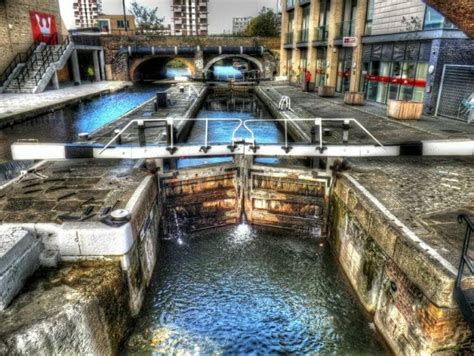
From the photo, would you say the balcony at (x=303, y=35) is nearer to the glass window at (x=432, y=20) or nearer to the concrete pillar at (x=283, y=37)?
the concrete pillar at (x=283, y=37)

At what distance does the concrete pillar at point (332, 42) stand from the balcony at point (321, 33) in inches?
56.4

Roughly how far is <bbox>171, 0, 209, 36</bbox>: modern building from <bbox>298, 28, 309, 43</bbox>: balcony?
96476 mm

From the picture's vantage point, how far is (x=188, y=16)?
121 metres

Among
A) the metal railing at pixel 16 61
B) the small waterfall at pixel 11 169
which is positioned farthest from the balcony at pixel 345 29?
the metal railing at pixel 16 61

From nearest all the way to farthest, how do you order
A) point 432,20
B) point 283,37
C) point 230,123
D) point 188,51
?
point 432,20 → point 230,123 → point 283,37 → point 188,51

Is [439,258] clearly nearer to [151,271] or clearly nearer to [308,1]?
[151,271]

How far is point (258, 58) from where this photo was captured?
41.9m

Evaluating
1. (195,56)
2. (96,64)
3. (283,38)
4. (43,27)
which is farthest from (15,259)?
(96,64)

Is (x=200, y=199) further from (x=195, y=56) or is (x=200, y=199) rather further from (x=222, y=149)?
(x=195, y=56)

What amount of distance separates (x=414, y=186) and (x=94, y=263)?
6559 millimetres

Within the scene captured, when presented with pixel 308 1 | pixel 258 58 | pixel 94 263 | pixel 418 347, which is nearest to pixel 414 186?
pixel 418 347

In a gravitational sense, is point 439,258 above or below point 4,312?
above

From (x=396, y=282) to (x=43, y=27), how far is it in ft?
118

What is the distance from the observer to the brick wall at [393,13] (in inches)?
616
